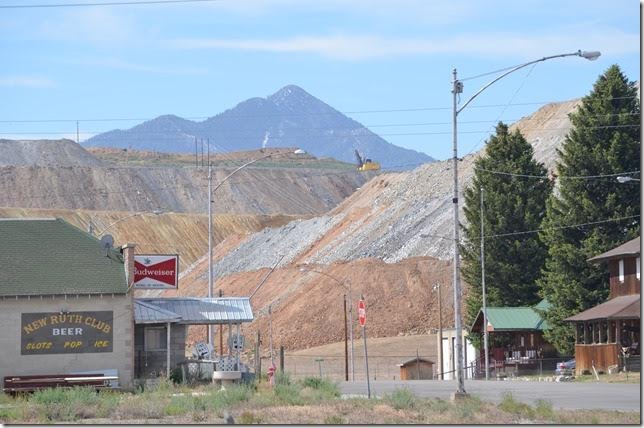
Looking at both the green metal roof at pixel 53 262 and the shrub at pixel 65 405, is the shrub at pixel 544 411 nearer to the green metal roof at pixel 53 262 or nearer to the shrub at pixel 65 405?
the shrub at pixel 65 405

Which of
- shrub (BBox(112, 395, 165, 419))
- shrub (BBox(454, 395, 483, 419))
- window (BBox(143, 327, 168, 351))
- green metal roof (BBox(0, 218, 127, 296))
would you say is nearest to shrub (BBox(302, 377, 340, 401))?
shrub (BBox(454, 395, 483, 419))

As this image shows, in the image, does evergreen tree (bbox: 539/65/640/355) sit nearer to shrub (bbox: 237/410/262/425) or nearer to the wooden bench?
the wooden bench

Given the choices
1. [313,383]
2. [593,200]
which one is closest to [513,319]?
[593,200]

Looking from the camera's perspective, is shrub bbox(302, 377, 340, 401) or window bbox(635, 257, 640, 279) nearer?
shrub bbox(302, 377, 340, 401)

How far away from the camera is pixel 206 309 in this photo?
51.7 metres

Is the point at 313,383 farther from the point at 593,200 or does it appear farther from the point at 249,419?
the point at 593,200

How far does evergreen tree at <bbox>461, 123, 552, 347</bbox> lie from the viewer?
78.3 m

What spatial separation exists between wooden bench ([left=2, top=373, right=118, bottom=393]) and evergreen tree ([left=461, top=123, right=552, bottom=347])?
36712mm

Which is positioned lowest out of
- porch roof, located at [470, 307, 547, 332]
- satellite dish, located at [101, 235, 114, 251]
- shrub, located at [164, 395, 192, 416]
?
shrub, located at [164, 395, 192, 416]

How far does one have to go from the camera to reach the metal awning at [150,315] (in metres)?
→ 49.3

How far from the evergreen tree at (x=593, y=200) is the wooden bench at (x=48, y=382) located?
101 feet

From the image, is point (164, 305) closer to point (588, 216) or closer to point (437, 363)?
point (588, 216)

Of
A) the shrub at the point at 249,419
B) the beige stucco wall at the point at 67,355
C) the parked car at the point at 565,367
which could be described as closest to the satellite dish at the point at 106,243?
the beige stucco wall at the point at 67,355

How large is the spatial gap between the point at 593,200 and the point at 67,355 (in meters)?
32.6
